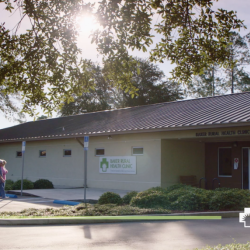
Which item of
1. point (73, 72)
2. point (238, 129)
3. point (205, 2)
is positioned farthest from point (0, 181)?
point (205, 2)

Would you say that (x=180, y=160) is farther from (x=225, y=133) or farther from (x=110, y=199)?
(x=110, y=199)

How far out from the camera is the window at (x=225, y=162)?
20.8m

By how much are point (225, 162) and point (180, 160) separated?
9.24 ft

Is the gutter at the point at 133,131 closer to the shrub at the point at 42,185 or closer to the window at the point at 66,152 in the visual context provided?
the window at the point at 66,152

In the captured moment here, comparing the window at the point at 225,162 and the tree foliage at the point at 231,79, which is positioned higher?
the tree foliage at the point at 231,79

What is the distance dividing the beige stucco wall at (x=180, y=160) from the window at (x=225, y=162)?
1017 millimetres

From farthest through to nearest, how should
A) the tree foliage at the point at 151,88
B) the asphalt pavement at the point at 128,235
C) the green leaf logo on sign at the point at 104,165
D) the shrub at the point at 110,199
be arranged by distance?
the tree foliage at the point at 151,88, the green leaf logo on sign at the point at 104,165, the shrub at the point at 110,199, the asphalt pavement at the point at 128,235

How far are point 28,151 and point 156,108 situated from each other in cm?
1013

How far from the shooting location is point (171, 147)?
1961 cm

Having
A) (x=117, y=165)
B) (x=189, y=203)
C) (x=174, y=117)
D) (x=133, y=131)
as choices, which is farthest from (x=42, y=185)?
(x=189, y=203)

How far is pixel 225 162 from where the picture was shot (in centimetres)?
2103

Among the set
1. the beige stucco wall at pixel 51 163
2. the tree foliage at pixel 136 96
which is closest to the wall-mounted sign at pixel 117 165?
the beige stucco wall at pixel 51 163

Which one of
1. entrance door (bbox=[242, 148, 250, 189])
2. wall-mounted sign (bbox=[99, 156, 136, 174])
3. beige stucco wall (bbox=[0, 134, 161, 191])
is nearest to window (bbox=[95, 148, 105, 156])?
beige stucco wall (bbox=[0, 134, 161, 191])

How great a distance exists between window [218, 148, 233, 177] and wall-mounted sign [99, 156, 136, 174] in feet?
16.5
